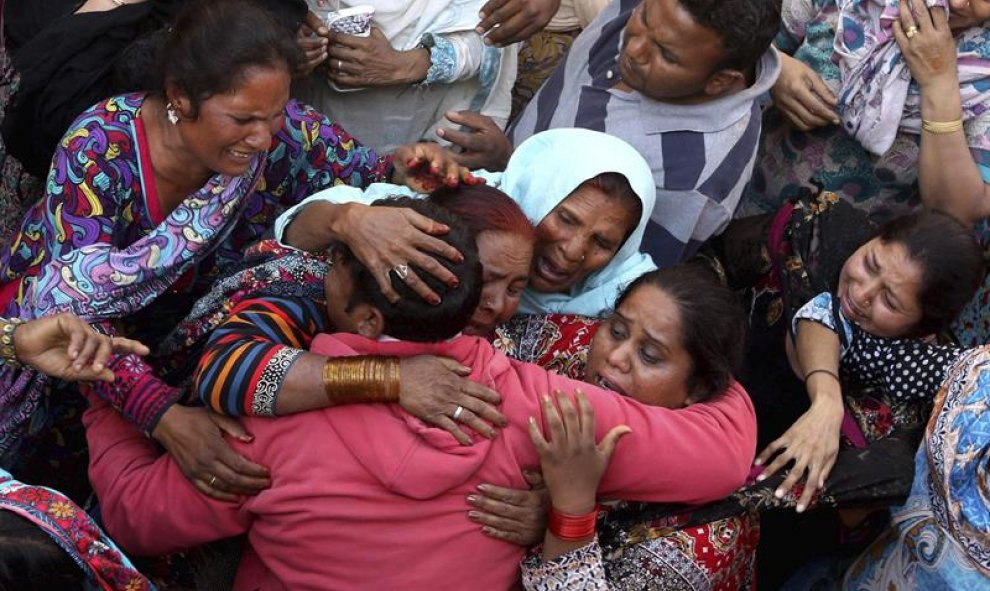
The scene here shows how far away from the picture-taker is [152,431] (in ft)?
8.29

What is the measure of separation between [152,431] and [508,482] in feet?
2.78

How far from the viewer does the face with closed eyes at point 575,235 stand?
291 centimetres

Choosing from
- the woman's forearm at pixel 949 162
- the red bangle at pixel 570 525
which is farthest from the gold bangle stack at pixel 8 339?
the woman's forearm at pixel 949 162

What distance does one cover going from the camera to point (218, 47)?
8.67 ft

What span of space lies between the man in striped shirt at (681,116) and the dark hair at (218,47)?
2.24ft

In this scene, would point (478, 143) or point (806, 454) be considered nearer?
point (806, 454)

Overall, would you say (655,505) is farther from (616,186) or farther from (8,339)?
(8,339)

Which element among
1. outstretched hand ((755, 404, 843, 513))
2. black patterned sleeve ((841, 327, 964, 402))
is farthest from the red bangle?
black patterned sleeve ((841, 327, 964, 402))

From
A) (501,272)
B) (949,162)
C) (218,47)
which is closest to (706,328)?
(501,272)

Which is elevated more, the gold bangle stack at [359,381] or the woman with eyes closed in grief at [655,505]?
the gold bangle stack at [359,381]

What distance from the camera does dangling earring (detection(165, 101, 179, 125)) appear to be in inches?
109

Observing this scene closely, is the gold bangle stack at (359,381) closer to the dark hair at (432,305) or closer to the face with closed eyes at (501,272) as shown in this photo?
the dark hair at (432,305)

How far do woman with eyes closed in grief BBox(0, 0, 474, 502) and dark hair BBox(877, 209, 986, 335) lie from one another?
1.21m

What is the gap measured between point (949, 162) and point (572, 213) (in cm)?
123
